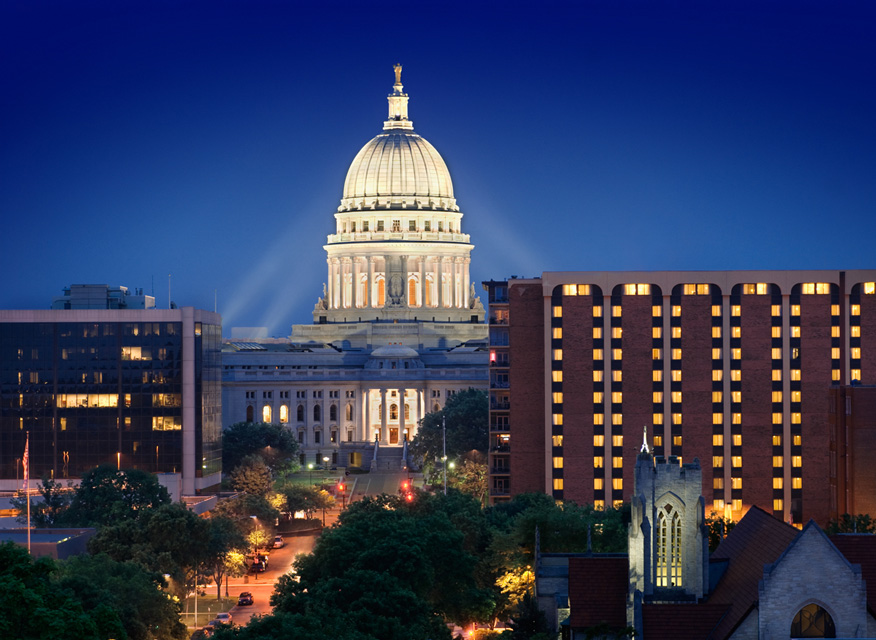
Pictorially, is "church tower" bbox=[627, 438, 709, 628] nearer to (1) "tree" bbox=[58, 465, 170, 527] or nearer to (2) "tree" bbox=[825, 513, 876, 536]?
(2) "tree" bbox=[825, 513, 876, 536]

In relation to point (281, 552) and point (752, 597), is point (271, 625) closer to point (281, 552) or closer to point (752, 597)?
point (752, 597)

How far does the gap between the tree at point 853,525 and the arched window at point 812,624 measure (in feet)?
167

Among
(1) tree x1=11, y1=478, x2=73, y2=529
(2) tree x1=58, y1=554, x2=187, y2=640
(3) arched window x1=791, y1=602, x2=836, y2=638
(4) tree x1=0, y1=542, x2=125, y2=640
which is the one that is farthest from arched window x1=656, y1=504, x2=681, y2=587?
(1) tree x1=11, y1=478, x2=73, y2=529

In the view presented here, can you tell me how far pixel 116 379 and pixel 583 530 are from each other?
268 feet

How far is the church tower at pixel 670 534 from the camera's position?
8094 centimetres

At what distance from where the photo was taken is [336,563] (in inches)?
4272

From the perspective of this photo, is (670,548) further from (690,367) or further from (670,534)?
(690,367)

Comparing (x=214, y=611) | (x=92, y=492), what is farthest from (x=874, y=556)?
(x=92, y=492)

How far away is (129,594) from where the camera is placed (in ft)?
324

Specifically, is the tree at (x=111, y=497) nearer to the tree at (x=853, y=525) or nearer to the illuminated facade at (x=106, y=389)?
the illuminated facade at (x=106, y=389)

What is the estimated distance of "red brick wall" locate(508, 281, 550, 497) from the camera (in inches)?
6826

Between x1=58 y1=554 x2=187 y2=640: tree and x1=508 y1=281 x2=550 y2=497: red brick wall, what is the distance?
228 ft

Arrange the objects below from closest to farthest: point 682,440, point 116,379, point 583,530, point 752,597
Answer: point 752,597
point 583,530
point 682,440
point 116,379

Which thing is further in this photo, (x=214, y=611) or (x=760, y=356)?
(x=760, y=356)
